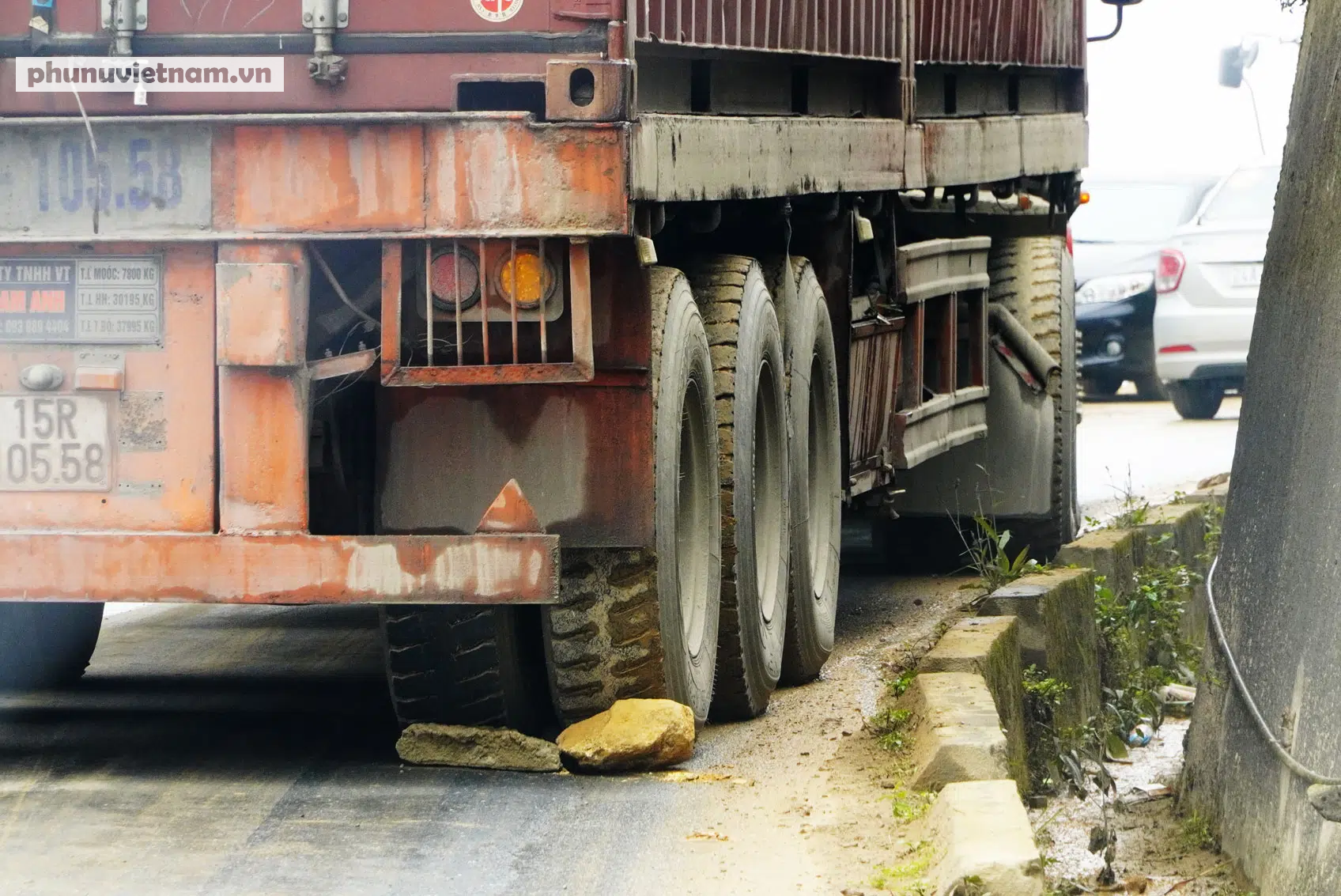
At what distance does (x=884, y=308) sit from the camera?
30.9ft

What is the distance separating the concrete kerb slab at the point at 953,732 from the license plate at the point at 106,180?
2.08 m

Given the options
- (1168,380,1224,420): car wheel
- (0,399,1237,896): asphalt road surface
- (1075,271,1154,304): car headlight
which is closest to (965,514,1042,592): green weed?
(0,399,1237,896): asphalt road surface

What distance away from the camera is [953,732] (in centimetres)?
611

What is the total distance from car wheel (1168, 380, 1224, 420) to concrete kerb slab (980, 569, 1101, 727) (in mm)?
9498

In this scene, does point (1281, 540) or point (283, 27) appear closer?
point (283, 27)

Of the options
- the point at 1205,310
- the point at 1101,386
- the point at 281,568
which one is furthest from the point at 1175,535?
the point at 1101,386

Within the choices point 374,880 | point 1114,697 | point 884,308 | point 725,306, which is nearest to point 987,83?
point 884,308

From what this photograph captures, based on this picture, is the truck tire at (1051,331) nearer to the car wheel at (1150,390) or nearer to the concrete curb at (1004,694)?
the concrete curb at (1004,694)

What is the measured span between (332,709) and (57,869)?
2.06 m

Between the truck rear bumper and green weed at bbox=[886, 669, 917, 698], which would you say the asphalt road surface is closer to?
green weed at bbox=[886, 669, 917, 698]

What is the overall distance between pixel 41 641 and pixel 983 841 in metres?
3.56

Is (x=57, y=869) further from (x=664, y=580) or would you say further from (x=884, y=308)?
(x=884, y=308)

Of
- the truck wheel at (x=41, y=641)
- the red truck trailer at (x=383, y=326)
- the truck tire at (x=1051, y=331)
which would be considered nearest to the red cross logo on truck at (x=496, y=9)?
the red truck trailer at (x=383, y=326)

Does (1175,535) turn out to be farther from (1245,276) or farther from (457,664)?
(1245,276)
